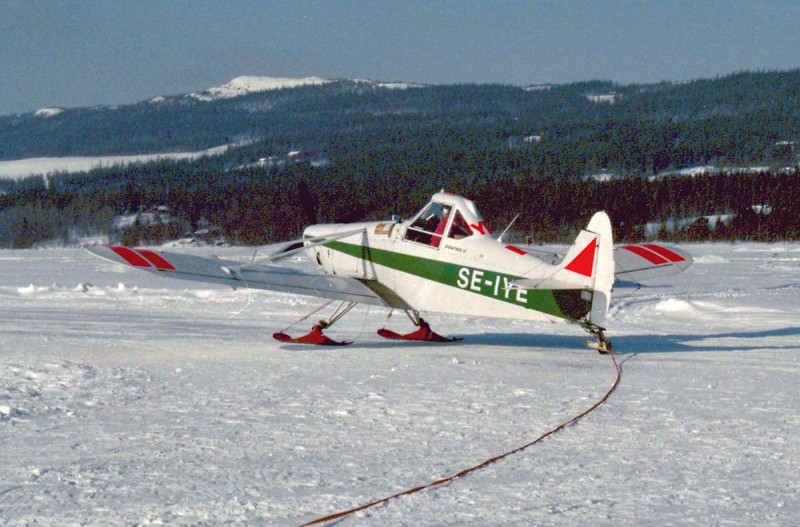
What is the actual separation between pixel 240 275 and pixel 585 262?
408cm

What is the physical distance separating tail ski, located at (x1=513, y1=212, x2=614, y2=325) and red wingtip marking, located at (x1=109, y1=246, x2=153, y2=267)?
4212mm

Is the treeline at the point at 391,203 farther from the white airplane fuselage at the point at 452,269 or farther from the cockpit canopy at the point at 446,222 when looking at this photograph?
the cockpit canopy at the point at 446,222

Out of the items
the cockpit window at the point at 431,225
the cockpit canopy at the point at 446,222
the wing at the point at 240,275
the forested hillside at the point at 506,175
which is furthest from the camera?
the forested hillside at the point at 506,175

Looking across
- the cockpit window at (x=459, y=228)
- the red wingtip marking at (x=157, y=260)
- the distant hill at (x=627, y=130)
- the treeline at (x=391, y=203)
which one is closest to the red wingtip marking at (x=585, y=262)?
the cockpit window at (x=459, y=228)

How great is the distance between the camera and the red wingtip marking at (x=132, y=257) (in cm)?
995

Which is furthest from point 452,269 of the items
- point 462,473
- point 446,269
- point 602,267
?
point 462,473

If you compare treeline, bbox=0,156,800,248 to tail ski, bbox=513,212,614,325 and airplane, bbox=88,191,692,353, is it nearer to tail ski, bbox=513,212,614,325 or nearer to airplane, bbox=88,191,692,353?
airplane, bbox=88,191,692,353

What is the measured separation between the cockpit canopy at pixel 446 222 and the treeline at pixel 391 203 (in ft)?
138

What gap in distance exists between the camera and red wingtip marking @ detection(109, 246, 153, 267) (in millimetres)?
9953

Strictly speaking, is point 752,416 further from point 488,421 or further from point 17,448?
point 17,448

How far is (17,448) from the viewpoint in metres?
5.61

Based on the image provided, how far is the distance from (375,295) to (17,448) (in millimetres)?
6371

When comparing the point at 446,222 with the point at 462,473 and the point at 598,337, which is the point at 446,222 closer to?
the point at 598,337

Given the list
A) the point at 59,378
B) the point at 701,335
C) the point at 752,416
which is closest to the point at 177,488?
the point at 59,378
